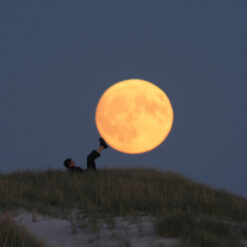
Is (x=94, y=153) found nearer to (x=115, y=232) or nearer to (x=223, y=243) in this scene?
(x=115, y=232)

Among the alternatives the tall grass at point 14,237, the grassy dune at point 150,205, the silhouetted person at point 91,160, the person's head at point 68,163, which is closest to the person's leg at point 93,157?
the silhouetted person at point 91,160

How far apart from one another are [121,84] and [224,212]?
7743 mm

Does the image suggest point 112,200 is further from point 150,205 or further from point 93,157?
point 93,157

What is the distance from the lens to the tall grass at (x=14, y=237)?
5.10 metres

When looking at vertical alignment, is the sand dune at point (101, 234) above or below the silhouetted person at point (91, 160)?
below

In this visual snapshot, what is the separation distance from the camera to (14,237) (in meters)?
5.25

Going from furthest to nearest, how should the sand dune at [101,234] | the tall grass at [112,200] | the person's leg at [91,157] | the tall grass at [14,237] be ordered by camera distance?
the person's leg at [91,157] < the tall grass at [112,200] < the sand dune at [101,234] < the tall grass at [14,237]

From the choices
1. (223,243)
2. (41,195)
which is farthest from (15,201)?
(223,243)

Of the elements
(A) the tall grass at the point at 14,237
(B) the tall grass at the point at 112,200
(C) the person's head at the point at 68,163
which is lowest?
(B) the tall grass at the point at 112,200

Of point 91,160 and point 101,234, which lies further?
point 91,160

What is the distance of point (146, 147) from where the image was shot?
15148 mm

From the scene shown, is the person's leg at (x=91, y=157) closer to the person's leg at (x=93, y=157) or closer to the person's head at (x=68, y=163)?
the person's leg at (x=93, y=157)

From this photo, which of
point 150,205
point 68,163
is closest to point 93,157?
point 68,163

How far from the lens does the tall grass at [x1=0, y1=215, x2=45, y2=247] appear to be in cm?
510
